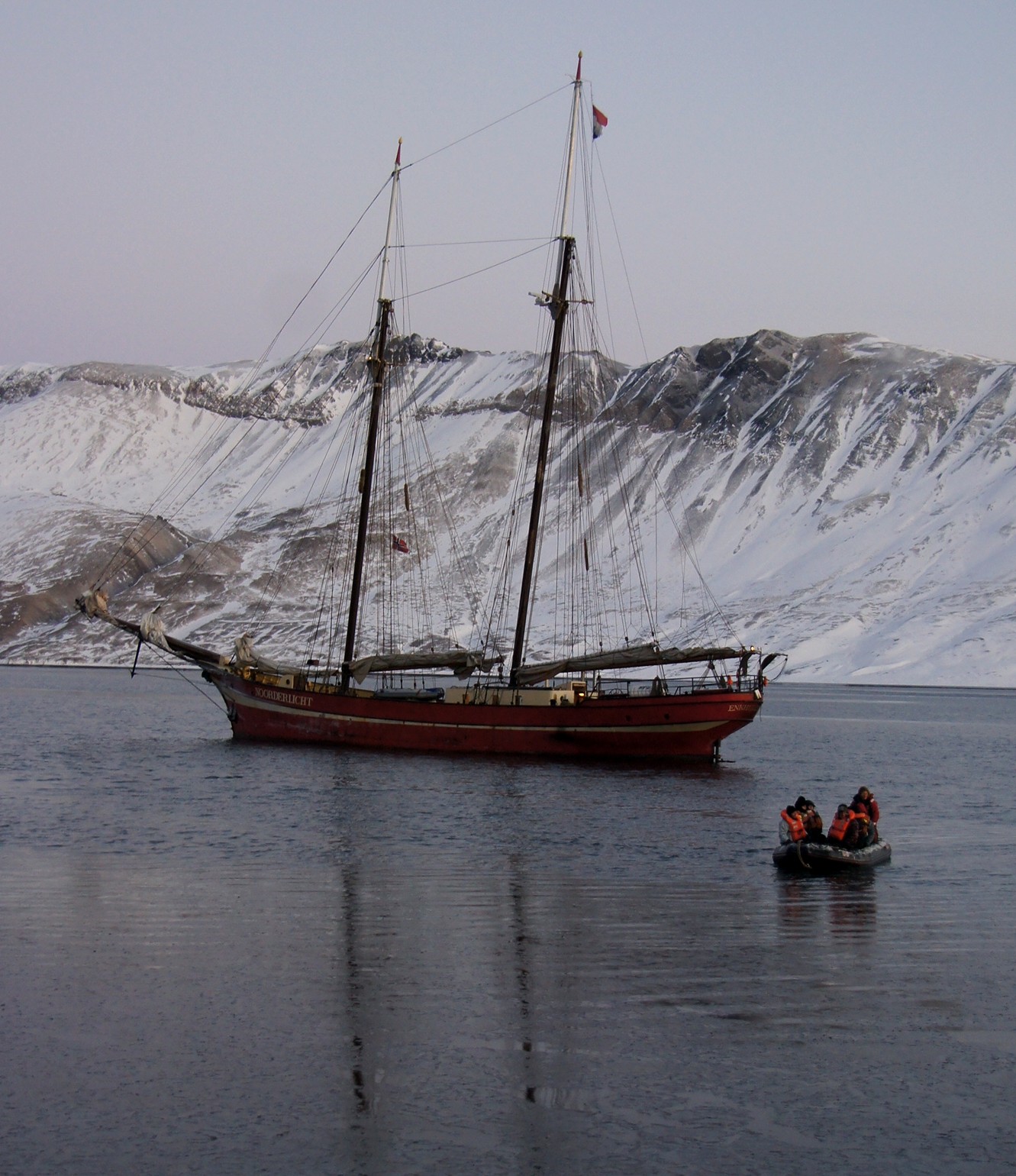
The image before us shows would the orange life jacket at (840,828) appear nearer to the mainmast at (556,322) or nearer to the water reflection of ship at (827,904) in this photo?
the water reflection of ship at (827,904)

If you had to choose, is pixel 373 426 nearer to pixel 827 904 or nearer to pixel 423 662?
pixel 423 662

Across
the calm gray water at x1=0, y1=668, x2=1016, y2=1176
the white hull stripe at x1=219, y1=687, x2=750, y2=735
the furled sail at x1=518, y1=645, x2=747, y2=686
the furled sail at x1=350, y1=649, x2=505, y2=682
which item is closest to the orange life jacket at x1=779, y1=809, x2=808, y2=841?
the calm gray water at x1=0, y1=668, x2=1016, y2=1176

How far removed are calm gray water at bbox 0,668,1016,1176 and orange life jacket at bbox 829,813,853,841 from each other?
183 cm

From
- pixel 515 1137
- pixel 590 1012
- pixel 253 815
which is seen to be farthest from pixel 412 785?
pixel 515 1137

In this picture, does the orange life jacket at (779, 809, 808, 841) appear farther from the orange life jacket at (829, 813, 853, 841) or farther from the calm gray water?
the calm gray water

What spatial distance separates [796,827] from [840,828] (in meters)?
1.12

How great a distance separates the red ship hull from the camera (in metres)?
68.2

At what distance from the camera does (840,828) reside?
37.0m

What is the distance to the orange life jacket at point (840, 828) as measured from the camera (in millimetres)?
36719

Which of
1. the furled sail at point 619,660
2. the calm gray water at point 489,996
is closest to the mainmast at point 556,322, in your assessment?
the furled sail at point 619,660

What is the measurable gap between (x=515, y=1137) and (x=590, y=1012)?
5.06 m

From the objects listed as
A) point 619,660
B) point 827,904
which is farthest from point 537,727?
point 827,904

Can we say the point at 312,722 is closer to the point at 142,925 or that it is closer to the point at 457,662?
the point at 457,662

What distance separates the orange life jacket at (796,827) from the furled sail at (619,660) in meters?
31.4
